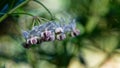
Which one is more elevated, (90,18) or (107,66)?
(90,18)

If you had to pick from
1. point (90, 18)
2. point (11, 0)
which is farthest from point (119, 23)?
point (11, 0)

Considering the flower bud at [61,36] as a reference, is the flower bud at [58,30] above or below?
above

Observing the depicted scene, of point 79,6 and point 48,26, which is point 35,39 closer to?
point 48,26

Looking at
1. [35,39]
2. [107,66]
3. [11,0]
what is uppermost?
[11,0]
